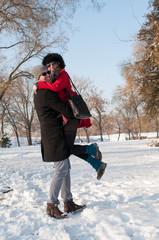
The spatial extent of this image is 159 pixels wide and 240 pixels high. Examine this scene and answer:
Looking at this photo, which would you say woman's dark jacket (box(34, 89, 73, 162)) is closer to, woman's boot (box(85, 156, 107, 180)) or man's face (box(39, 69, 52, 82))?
man's face (box(39, 69, 52, 82))

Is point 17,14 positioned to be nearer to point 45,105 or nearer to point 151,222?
point 45,105

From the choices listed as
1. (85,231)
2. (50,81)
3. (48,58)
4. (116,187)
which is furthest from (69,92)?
(116,187)

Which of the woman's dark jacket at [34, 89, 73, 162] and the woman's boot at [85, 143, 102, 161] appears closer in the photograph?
the woman's dark jacket at [34, 89, 73, 162]

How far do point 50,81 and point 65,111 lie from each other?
47cm

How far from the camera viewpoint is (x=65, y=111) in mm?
2449

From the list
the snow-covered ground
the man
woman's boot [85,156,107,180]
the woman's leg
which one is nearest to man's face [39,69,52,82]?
the man

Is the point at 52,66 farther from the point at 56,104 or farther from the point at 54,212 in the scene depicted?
the point at 54,212

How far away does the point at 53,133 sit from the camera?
2.53 meters

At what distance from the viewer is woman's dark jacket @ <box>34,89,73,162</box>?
246cm

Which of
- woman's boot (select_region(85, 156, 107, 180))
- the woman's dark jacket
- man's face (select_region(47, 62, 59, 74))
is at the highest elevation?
man's face (select_region(47, 62, 59, 74))

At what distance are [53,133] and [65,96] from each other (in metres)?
0.55

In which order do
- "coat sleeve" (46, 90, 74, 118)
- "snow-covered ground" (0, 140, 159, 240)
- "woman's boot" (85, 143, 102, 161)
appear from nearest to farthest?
"snow-covered ground" (0, 140, 159, 240)
"coat sleeve" (46, 90, 74, 118)
"woman's boot" (85, 143, 102, 161)

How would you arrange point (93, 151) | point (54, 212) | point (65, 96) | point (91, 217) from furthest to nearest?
point (93, 151)
point (65, 96)
point (54, 212)
point (91, 217)

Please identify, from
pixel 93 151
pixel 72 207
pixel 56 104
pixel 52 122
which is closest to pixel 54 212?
pixel 72 207
